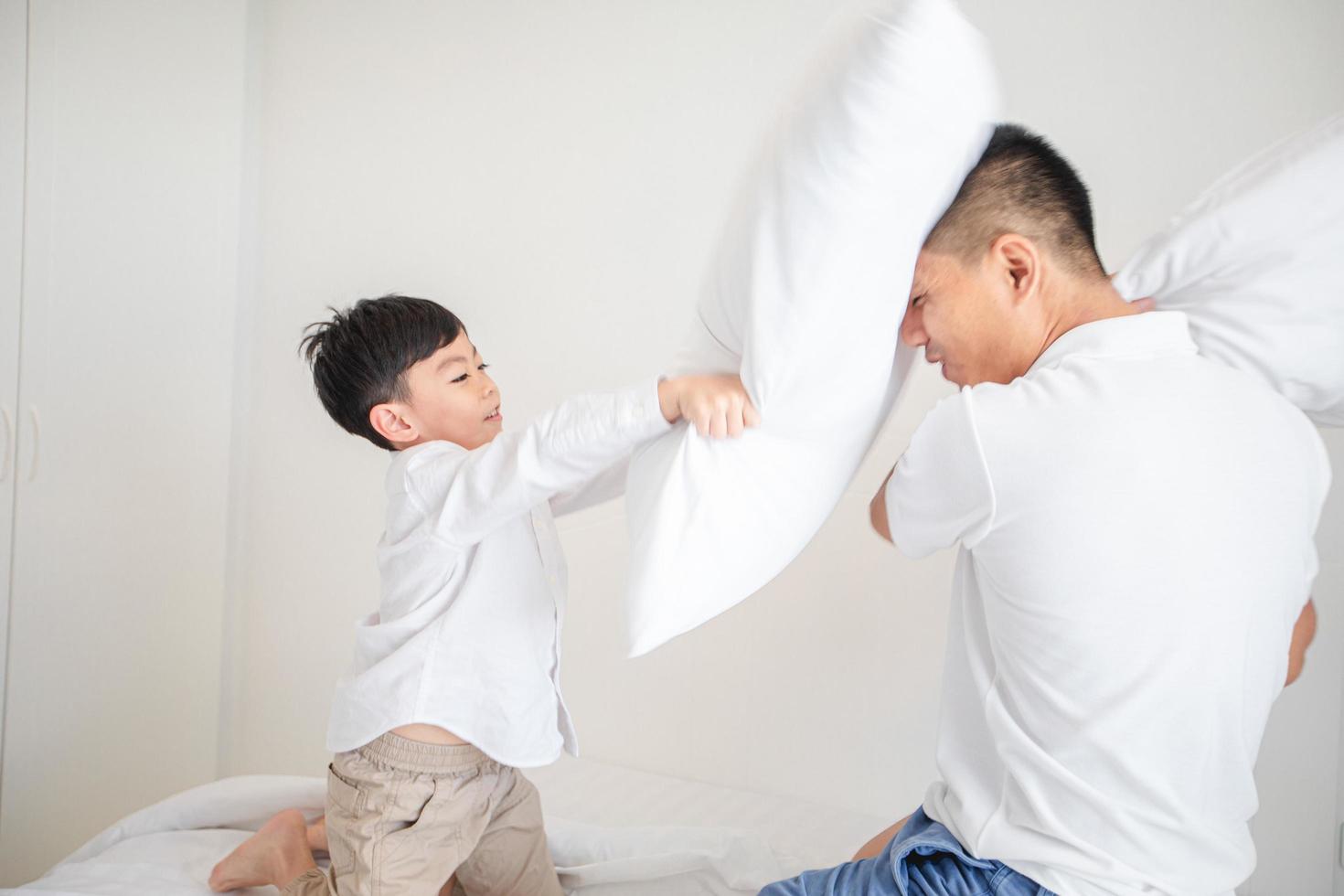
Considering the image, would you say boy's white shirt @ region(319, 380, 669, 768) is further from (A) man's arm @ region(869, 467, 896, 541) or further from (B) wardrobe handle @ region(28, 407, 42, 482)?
(B) wardrobe handle @ region(28, 407, 42, 482)

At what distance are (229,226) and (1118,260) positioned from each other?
6.97 ft

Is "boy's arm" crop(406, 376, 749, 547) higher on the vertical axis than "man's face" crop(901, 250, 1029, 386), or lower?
lower

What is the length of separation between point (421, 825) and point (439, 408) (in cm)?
59

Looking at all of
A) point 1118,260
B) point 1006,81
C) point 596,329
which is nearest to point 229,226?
point 596,329

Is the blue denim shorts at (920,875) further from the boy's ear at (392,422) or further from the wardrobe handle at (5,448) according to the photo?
the wardrobe handle at (5,448)

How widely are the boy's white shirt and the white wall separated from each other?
780 mm

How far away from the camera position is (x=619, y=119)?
221cm

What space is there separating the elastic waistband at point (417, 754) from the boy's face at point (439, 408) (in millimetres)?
436

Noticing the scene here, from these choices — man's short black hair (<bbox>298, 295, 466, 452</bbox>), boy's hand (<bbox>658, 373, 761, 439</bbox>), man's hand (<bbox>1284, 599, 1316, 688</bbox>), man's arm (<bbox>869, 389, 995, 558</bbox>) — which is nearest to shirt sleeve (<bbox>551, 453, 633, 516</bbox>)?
man's short black hair (<bbox>298, 295, 466, 452</bbox>)

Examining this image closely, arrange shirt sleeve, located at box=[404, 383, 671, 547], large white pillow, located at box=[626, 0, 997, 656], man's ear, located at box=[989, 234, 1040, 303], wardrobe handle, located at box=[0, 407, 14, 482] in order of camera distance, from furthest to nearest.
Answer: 1. wardrobe handle, located at box=[0, 407, 14, 482]
2. shirt sleeve, located at box=[404, 383, 671, 547]
3. man's ear, located at box=[989, 234, 1040, 303]
4. large white pillow, located at box=[626, 0, 997, 656]

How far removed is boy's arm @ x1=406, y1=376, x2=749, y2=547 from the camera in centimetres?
107

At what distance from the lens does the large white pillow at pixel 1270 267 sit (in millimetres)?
1006

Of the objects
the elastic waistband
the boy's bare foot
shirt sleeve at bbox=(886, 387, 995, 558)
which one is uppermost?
shirt sleeve at bbox=(886, 387, 995, 558)

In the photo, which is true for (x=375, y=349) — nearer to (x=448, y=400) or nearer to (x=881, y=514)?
(x=448, y=400)
